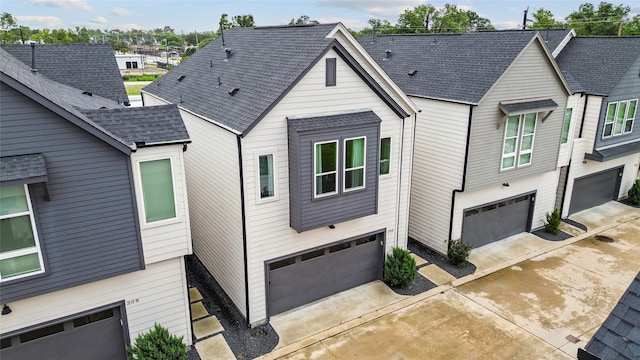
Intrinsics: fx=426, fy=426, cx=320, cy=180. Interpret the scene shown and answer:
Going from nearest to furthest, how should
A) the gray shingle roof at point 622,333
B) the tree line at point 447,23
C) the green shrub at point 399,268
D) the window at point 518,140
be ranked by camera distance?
the gray shingle roof at point 622,333, the green shrub at point 399,268, the window at point 518,140, the tree line at point 447,23

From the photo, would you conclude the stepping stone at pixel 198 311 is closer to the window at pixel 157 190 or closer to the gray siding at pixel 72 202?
the gray siding at pixel 72 202

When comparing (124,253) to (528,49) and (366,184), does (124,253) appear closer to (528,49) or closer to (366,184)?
(366,184)

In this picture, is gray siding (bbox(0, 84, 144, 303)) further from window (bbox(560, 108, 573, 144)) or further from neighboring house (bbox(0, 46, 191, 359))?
window (bbox(560, 108, 573, 144))

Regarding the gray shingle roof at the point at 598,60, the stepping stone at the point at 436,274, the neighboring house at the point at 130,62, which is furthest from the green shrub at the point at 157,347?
the neighboring house at the point at 130,62

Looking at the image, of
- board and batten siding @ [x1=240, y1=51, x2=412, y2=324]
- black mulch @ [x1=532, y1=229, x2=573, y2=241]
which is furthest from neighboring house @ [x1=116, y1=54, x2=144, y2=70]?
black mulch @ [x1=532, y1=229, x2=573, y2=241]

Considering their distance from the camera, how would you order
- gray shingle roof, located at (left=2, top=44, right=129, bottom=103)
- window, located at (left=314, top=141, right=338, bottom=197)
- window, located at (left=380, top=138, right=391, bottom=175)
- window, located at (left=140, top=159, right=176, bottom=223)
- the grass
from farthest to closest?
the grass → gray shingle roof, located at (left=2, top=44, right=129, bottom=103) → window, located at (left=380, top=138, right=391, bottom=175) → window, located at (left=314, top=141, right=338, bottom=197) → window, located at (left=140, top=159, right=176, bottom=223)

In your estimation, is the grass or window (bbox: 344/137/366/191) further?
the grass
